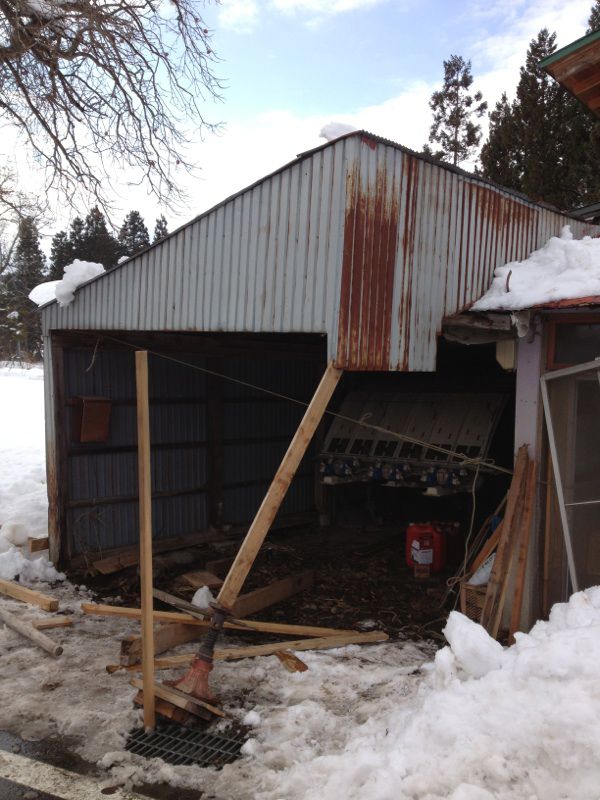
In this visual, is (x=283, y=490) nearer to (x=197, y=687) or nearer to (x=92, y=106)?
(x=197, y=687)

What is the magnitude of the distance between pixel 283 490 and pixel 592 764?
3130 mm

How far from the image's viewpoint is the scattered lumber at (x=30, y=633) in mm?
6629

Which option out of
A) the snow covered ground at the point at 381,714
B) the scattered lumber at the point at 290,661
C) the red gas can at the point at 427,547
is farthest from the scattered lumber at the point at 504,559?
the red gas can at the point at 427,547

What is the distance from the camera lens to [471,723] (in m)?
4.05

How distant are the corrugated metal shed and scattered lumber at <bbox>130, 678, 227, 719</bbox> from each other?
10.5 feet

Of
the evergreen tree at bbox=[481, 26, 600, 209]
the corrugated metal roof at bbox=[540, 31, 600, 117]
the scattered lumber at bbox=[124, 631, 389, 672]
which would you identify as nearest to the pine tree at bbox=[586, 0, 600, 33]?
the evergreen tree at bbox=[481, 26, 600, 209]

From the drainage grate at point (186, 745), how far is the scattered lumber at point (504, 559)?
2991mm

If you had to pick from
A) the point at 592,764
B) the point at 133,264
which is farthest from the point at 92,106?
the point at 592,764

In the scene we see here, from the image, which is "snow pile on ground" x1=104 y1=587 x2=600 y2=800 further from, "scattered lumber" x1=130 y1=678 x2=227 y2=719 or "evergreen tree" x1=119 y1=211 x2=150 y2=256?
"evergreen tree" x1=119 y1=211 x2=150 y2=256

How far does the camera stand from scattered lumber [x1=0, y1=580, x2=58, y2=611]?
768 cm

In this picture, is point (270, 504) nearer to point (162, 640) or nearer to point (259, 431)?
point (162, 640)

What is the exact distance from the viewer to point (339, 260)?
6137 millimetres

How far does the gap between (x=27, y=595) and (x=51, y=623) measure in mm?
896

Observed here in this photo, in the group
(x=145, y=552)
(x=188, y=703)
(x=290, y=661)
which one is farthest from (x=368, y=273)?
(x=188, y=703)
